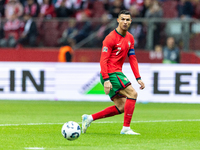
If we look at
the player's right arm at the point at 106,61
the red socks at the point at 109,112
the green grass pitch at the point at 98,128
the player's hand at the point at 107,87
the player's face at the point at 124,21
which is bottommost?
the green grass pitch at the point at 98,128

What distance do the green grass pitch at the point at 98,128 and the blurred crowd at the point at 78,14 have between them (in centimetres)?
521

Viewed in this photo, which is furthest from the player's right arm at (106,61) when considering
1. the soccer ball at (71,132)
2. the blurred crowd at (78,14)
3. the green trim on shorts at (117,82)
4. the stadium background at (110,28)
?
the blurred crowd at (78,14)

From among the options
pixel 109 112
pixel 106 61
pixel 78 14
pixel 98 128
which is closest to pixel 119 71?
pixel 106 61

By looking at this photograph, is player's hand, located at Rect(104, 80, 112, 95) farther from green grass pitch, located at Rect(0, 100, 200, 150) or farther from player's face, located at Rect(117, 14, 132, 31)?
player's face, located at Rect(117, 14, 132, 31)

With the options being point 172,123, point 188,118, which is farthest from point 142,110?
point 172,123

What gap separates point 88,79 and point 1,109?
4092 millimetres

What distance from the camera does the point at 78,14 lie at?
21.0 m

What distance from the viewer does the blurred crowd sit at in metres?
19.5

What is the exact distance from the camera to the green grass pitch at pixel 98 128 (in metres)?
6.88

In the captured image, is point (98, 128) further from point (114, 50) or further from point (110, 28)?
point (110, 28)

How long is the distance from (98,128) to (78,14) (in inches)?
489

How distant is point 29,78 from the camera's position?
1644 cm

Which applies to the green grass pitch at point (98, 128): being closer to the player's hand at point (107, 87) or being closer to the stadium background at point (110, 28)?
the player's hand at point (107, 87)

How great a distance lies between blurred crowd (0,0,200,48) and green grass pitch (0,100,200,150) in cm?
521
